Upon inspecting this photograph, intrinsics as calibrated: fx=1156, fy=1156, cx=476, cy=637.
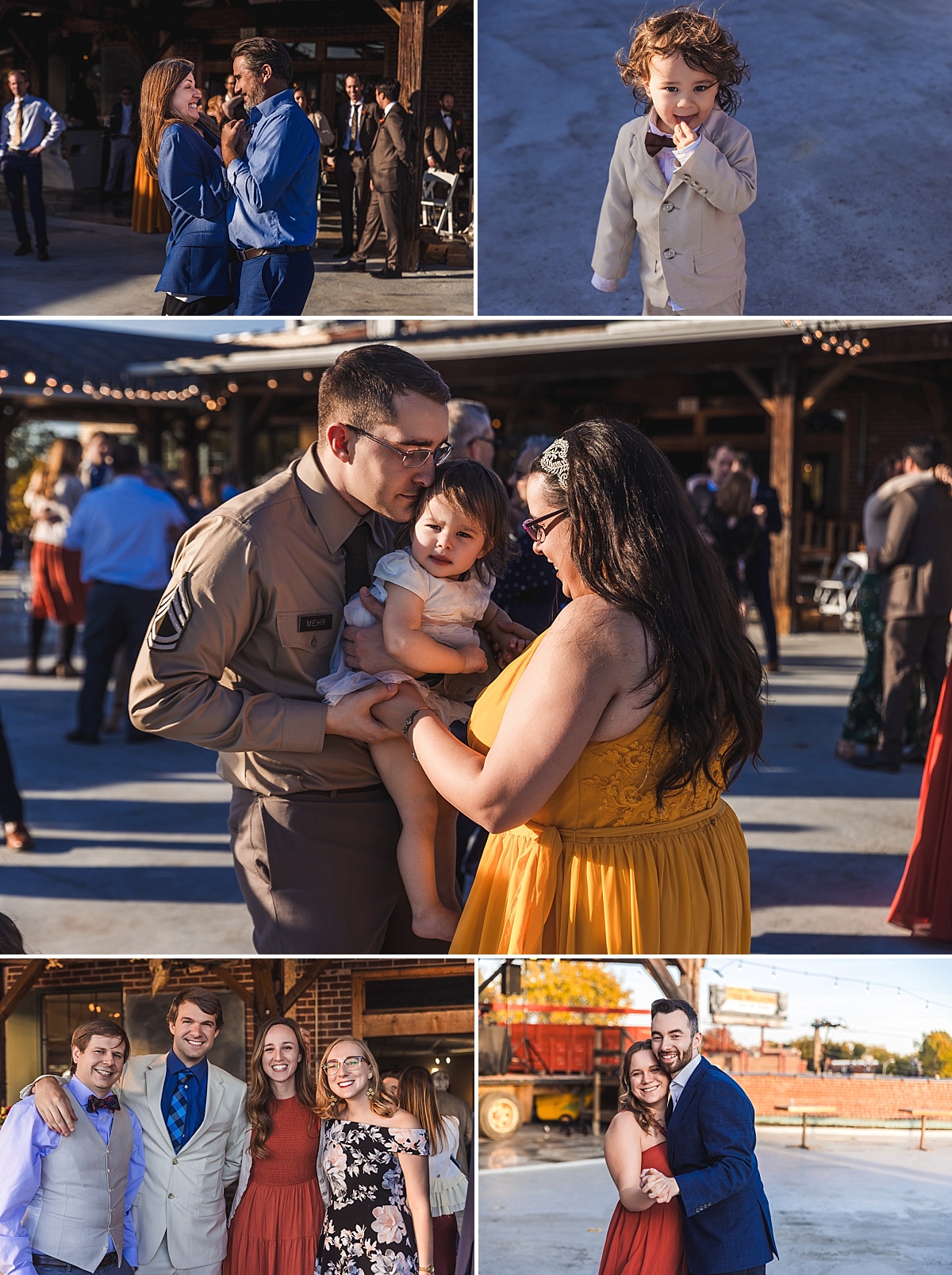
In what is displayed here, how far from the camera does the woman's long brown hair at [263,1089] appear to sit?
5.68 ft

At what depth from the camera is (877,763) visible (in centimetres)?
635

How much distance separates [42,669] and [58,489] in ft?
5.73

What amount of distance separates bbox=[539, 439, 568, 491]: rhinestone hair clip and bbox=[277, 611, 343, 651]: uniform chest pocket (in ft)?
1.86

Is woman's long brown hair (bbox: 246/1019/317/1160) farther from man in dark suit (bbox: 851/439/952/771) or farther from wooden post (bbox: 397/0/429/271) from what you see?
man in dark suit (bbox: 851/439/952/771)

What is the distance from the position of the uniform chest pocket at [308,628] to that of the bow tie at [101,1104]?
0.81 metres

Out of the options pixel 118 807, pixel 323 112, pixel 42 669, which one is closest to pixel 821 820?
pixel 118 807

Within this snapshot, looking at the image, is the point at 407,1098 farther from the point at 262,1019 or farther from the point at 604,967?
the point at 604,967

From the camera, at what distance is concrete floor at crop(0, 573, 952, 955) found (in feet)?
13.8

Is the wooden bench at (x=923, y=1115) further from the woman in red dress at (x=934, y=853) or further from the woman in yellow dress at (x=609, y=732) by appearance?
the woman in red dress at (x=934, y=853)

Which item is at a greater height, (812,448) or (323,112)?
(323,112)

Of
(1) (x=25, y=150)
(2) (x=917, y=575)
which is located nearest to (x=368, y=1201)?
(1) (x=25, y=150)

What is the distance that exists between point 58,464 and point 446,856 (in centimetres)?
→ 750

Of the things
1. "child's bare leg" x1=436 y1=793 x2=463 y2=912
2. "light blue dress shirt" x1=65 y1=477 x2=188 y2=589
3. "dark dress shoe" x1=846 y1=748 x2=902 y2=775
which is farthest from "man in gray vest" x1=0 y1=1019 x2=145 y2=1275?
"dark dress shoe" x1=846 y1=748 x2=902 y2=775

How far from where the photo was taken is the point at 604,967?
167 cm
